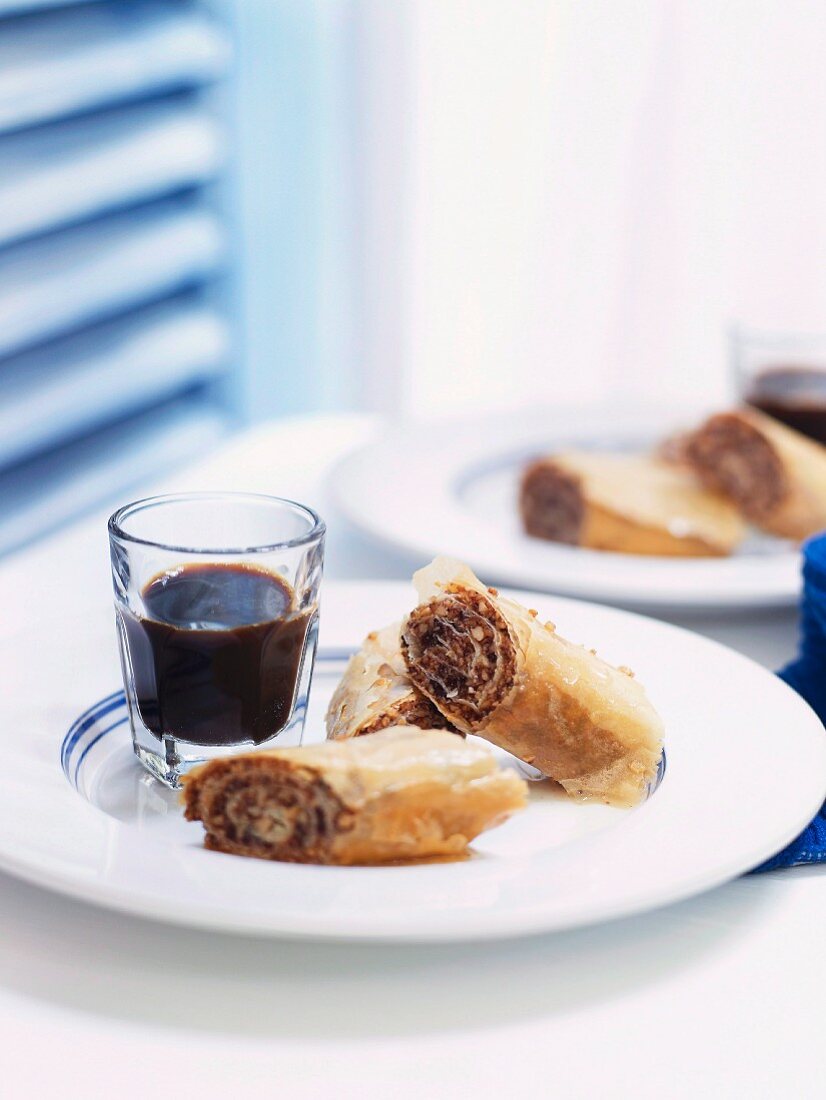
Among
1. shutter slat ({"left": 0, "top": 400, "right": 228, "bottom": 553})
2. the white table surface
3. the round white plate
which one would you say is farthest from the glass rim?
shutter slat ({"left": 0, "top": 400, "right": 228, "bottom": 553})

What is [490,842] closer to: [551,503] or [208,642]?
[208,642]

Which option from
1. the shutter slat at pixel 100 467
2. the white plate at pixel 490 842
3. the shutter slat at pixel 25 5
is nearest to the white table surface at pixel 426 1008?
the white plate at pixel 490 842

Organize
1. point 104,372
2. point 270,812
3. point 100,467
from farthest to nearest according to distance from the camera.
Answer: point 100,467, point 104,372, point 270,812

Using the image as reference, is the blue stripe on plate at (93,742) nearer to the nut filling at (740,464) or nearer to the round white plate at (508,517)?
the round white plate at (508,517)

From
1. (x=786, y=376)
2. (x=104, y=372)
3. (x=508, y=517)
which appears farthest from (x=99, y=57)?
(x=786, y=376)

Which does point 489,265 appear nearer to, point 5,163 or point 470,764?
point 5,163

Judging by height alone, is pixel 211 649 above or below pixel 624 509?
above

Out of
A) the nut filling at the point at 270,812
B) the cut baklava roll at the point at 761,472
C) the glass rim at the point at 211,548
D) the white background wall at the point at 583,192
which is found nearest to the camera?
the nut filling at the point at 270,812
